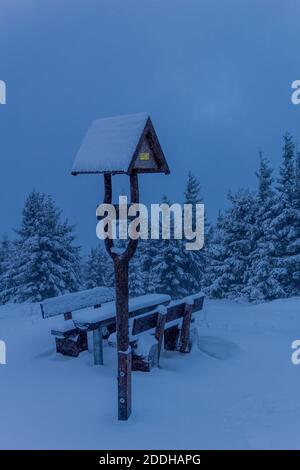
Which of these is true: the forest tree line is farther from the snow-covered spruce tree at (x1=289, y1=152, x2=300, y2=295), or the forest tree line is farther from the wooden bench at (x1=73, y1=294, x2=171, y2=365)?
the wooden bench at (x1=73, y1=294, x2=171, y2=365)

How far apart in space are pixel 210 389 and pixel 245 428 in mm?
1482

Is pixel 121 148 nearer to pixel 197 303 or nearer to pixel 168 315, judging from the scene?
pixel 168 315

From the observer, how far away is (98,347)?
796cm

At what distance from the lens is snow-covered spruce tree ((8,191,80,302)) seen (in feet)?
89.2

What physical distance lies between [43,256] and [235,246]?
40.1 ft

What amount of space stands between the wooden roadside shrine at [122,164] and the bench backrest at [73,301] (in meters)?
2.94

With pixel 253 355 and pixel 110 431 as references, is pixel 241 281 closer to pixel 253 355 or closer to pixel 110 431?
pixel 253 355

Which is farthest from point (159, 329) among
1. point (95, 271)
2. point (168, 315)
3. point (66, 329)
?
point (95, 271)

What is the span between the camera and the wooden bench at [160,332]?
770 centimetres

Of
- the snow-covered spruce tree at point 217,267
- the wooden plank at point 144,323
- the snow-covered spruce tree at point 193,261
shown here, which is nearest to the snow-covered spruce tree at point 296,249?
the snow-covered spruce tree at point 217,267

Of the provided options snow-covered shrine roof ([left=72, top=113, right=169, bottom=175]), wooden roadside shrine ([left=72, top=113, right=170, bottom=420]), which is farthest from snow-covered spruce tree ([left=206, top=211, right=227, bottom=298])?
wooden roadside shrine ([left=72, top=113, right=170, bottom=420])

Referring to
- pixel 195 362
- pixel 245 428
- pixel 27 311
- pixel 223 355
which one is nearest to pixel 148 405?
pixel 245 428

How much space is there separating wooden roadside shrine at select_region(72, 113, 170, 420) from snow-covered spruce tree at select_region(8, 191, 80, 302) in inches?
844

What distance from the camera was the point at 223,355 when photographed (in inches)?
354
